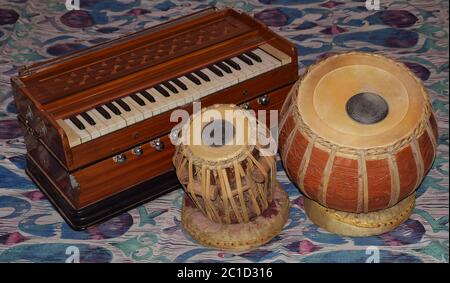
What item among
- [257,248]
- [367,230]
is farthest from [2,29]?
[367,230]

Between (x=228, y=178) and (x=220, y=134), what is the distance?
0.21 metres

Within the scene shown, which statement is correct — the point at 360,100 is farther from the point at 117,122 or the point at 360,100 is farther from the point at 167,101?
the point at 117,122

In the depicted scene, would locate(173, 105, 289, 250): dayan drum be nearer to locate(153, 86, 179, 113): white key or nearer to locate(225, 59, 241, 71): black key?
locate(153, 86, 179, 113): white key

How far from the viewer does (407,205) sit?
13.2ft

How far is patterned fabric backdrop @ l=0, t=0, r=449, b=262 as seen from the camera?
12.9 feet

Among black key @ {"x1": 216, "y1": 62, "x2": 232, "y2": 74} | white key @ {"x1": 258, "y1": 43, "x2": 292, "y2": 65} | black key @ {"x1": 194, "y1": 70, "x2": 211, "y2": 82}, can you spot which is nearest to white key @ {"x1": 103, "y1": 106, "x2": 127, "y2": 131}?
black key @ {"x1": 194, "y1": 70, "x2": 211, "y2": 82}

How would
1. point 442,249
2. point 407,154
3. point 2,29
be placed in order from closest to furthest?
1. point 407,154
2. point 442,249
3. point 2,29

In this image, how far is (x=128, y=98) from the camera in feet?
13.0

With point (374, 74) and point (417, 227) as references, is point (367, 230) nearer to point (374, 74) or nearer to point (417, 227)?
point (417, 227)

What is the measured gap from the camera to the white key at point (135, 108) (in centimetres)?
387

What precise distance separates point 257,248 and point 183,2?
7.85 feet

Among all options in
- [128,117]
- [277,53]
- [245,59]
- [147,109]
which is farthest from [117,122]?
[277,53]

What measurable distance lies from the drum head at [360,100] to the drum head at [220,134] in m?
0.27

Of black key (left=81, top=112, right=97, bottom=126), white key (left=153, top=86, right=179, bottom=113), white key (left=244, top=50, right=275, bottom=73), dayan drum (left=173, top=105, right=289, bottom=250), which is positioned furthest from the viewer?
white key (left=244, top=50, right=275, bottom=73)
